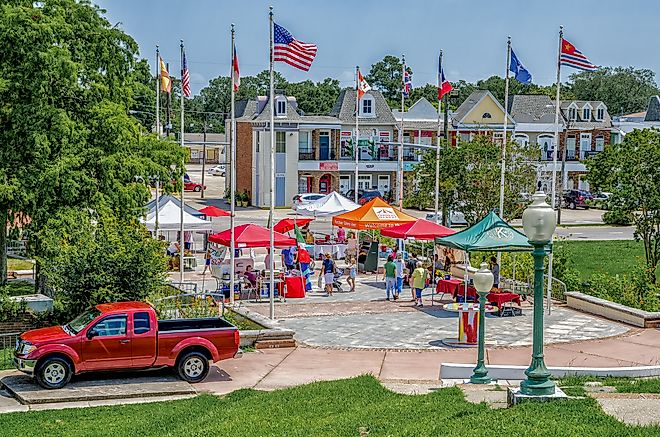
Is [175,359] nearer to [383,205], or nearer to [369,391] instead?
[369,391]

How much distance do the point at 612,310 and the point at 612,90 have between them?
112 metres

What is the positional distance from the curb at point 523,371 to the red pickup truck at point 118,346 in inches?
170

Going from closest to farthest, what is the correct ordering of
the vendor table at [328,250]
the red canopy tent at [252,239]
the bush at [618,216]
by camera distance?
the red canopy tent at [252,239] → the bush at [618,216] → the vendor table at [328,250]

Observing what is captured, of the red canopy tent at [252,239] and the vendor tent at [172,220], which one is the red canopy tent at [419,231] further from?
the vendor tent at [172,220]

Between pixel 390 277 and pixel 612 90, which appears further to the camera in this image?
pixel 612 90

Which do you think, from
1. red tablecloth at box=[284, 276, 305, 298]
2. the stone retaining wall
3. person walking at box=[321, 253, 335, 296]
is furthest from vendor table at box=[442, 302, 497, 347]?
person walking at box=[321, 253, 335, 296]

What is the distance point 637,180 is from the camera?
32781 mm

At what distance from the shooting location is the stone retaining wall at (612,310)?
24797mm

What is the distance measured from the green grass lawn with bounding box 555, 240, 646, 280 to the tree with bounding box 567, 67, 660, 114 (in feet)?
273

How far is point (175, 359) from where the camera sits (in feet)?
61.7

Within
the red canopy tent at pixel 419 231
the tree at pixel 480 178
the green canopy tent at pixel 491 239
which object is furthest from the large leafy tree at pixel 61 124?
the tree at pixel 480 178

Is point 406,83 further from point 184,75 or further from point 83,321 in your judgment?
point 83,321

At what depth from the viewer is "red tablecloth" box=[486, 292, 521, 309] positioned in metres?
26.8

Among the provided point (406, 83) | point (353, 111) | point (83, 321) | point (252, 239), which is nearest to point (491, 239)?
point (252, 239)
